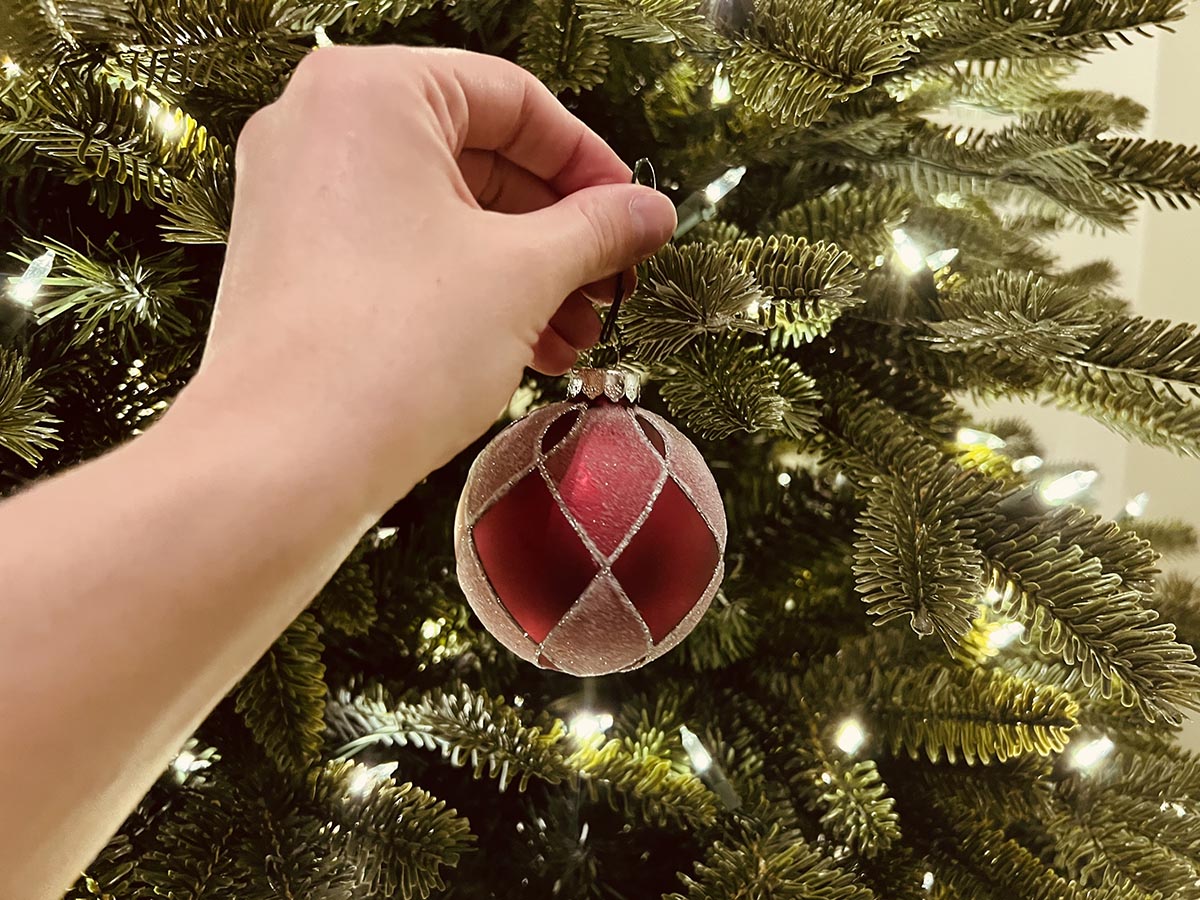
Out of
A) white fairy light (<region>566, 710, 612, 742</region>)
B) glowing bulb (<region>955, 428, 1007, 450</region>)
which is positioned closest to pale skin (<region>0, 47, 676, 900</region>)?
white fairy light (<region>566, 710, 612, 742</region>)

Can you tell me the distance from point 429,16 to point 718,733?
49cm

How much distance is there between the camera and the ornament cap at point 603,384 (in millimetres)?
360

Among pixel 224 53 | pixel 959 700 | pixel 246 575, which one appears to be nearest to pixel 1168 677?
pixel 959 700

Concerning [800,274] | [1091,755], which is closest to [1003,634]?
[1091,755]

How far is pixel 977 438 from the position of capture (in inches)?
24.1

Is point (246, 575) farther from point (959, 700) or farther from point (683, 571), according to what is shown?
point (959, 700)

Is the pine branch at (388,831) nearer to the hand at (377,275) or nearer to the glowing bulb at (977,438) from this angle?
the hand at (377,275)

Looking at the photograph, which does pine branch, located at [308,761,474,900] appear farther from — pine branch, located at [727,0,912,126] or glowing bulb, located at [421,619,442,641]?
pine branch, located at [727,0,912,126]

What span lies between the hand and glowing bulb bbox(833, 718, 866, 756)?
31 cm

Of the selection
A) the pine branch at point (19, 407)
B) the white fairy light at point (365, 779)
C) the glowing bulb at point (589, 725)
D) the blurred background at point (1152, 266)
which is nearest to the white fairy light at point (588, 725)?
the glowing bulb at point (589, 725)

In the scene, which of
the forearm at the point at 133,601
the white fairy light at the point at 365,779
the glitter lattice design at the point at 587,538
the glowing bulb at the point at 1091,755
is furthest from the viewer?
the glowing bulb at the point at 1091,755

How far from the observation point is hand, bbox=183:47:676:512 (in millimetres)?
267

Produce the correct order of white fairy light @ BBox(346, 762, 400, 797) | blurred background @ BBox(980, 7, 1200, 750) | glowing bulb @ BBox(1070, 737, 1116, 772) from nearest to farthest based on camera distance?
white fairy light @ BBox(346, 762, 400, 797) < glowing bulb @ BBox(1070, 737, 1116, 772) < blurred background @ BBox(980, 7, 1200, 750)

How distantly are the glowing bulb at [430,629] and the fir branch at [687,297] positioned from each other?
252 mm
